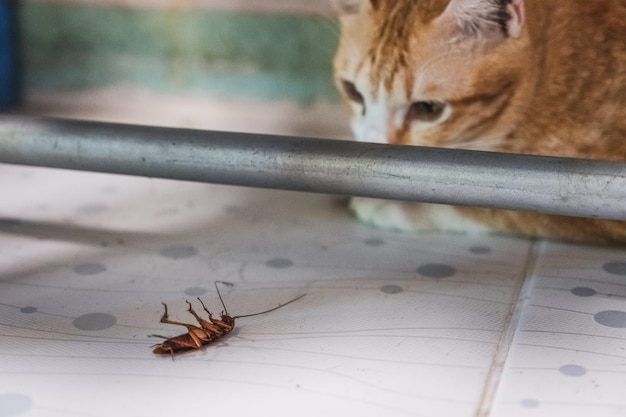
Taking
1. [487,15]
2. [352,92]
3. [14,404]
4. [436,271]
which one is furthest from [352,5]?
[14,404]

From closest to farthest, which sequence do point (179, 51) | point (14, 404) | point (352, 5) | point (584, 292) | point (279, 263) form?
point (14, 404)
point (584, 292)
point (279, 263)
point (352, 5)
point (179, 51)

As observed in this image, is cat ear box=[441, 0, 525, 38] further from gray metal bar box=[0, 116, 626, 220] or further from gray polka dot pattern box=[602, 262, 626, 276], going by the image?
gray polka dot pattern box=[602, 262, 626, 276]

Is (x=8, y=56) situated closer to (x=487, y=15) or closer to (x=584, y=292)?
(x=487, y=15)

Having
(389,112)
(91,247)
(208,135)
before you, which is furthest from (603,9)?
(91,247)

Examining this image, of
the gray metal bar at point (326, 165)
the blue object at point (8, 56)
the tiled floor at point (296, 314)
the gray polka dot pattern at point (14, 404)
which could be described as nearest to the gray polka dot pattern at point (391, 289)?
the tiled floor at point (296, 314)

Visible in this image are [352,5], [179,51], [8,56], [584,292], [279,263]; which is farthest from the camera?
[8,56]

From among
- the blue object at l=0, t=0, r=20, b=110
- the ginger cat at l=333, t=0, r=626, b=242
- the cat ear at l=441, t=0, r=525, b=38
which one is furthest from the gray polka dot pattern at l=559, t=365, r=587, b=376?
the blue object at l=0, t=0, r=20, b=110
